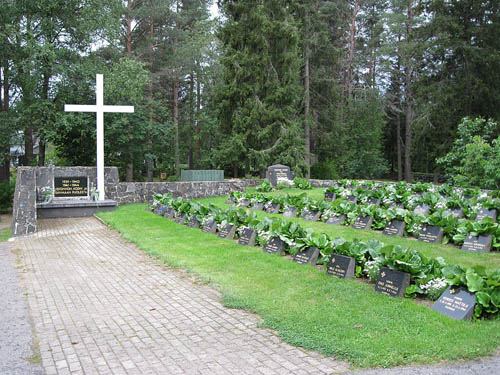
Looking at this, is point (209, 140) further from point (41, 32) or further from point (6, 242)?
point (6, 242)

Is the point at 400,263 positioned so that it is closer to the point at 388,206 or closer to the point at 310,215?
the point at 310,215

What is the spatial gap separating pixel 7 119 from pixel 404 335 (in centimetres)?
1918

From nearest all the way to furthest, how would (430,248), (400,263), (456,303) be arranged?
(456,303) → (400,263) → (430,248)

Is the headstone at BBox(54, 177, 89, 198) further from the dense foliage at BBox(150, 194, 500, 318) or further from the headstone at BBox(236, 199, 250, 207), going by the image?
the dense foliage at BBox(150, 194, 500, 318)

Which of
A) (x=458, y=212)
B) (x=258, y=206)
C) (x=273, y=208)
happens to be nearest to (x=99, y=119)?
(x=258, y=206)

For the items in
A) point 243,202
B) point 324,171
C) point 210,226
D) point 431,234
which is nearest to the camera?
point 431,234

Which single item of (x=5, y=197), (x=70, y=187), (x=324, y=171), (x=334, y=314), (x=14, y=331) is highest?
(x=324, y=171)

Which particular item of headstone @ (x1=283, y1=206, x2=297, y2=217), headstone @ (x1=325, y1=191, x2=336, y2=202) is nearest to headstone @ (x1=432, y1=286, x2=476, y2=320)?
headstone @ (x1=283, y1=206, x2=297, y2=217)

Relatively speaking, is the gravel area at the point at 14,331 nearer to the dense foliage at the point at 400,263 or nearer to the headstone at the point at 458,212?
the dense foliage at the point at 400,263

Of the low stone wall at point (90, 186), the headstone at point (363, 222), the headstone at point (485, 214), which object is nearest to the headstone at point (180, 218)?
the low stone wall at point (90, 186)

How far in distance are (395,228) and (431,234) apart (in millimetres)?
806

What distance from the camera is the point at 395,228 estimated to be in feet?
30.2

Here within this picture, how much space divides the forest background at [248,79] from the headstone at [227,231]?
35.0ft

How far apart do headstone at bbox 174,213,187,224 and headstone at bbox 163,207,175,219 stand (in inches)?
11.3
